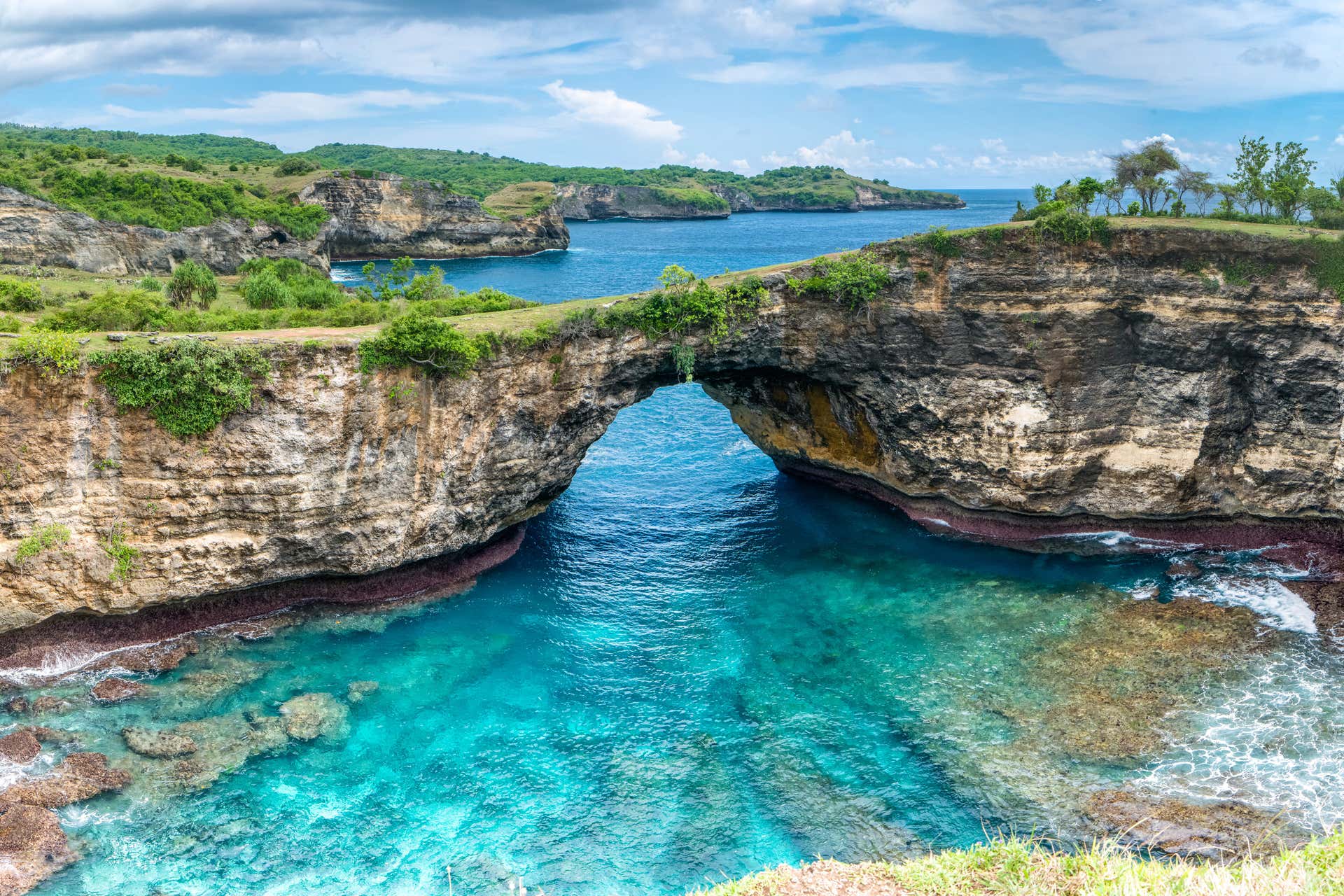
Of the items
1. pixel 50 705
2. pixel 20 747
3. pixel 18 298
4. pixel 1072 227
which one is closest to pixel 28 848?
pixel 20 747

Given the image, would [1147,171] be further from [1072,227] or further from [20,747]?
[20,747]

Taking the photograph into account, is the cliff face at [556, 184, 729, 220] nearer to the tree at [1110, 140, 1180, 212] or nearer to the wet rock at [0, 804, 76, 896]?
the tree at [1110, 140, 1180, 212]

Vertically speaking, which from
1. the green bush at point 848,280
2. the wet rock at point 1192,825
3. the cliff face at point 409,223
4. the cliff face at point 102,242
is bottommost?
the wet rock at point 1192,825

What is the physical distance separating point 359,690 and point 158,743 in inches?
209

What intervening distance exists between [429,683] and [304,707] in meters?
3.58

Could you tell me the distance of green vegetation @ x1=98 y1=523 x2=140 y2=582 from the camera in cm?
2700

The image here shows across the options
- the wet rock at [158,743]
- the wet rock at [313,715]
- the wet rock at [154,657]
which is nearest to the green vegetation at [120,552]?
the wet rock at [154,657]

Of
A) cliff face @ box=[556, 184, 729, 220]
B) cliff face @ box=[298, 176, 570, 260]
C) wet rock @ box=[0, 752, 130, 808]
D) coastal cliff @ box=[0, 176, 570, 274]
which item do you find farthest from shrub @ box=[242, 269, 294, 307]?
cliff face @ box=[556, 184, 729, 220]

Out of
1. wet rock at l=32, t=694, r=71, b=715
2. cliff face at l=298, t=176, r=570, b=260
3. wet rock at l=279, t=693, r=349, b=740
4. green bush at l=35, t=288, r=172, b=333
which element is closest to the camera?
wet rock at l=32, t=694, r=71, b=715

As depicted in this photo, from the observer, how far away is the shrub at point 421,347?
27922 mm

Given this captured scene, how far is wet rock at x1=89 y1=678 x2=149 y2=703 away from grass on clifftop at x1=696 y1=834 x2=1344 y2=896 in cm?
1916

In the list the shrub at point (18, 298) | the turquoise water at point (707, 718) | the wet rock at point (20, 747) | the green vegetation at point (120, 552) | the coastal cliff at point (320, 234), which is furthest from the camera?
the coastal cliff at point (320, 234)

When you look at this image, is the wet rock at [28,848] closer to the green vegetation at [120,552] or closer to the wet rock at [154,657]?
the wet rock at [154,657]

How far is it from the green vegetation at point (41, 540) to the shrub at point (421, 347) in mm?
9859
